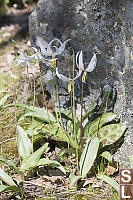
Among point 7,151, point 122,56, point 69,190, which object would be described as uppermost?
point 122,56

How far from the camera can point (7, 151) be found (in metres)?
2.49

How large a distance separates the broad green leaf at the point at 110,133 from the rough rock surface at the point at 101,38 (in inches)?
3.2

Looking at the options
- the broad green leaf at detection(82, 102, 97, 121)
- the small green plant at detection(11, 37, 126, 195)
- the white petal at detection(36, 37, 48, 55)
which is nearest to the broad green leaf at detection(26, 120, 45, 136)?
the small green plant at detection(11, 37, 126, 195)

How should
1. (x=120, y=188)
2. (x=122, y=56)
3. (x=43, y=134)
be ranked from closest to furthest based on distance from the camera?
(x=120, y=188), (x=122, y=56), (x=43, y=134)

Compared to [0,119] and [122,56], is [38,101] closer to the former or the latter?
[0,119]

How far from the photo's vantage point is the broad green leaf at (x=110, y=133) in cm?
222

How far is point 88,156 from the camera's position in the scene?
2.10m

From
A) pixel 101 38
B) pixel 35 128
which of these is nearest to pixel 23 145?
pixel 35 128

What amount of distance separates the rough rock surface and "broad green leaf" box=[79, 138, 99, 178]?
1.10 feet

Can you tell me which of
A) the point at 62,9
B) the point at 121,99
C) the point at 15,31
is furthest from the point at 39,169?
the point at 15,31

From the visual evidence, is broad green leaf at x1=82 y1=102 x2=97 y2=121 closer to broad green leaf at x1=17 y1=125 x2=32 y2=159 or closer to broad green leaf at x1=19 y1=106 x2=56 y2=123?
broad green leaf at x1=19 y1=106 x2=56 y2=123

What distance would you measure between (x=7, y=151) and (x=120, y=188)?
1.11 m

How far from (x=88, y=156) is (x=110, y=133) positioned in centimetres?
29

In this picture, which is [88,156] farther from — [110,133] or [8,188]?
[8,188]
